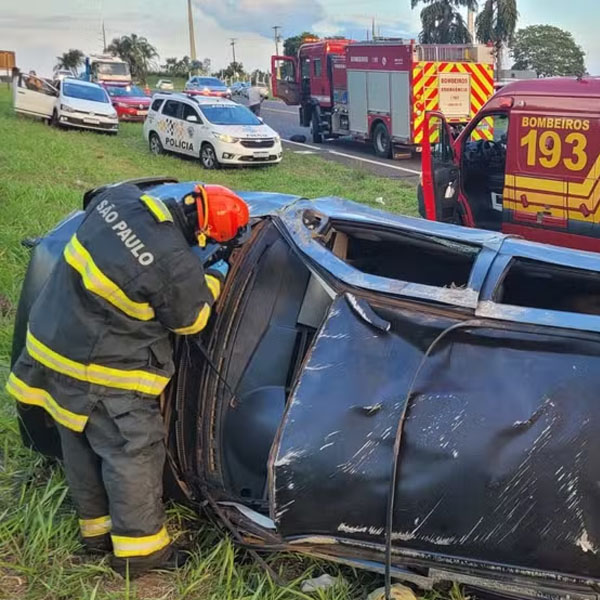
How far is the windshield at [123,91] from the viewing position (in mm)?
26181

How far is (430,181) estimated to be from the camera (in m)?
7.24

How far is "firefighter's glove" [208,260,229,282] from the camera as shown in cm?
271

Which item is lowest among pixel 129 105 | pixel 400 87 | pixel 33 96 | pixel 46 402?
pixel 46 402

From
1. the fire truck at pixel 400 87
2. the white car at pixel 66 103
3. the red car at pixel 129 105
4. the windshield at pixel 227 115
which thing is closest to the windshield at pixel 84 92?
the white car at pixel 66 103

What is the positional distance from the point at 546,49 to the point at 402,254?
52.2 meters

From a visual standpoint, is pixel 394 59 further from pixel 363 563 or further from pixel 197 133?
pixel 363 563

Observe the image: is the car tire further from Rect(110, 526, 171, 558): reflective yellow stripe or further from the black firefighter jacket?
Rect(110, 526, 171, 558): reflective yellow stripe

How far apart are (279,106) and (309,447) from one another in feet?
116

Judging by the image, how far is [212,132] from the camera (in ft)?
48.0

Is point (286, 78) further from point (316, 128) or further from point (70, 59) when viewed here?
point (70, 59)

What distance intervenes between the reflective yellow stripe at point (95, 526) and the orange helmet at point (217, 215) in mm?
1086

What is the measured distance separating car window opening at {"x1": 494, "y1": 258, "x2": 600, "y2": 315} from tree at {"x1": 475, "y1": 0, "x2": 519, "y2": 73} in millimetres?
36803

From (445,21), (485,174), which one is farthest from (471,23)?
(485,174)

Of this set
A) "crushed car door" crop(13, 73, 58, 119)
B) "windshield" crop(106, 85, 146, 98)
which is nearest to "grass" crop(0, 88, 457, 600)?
"crushed car door" crop(13, 73, 58, 119)
